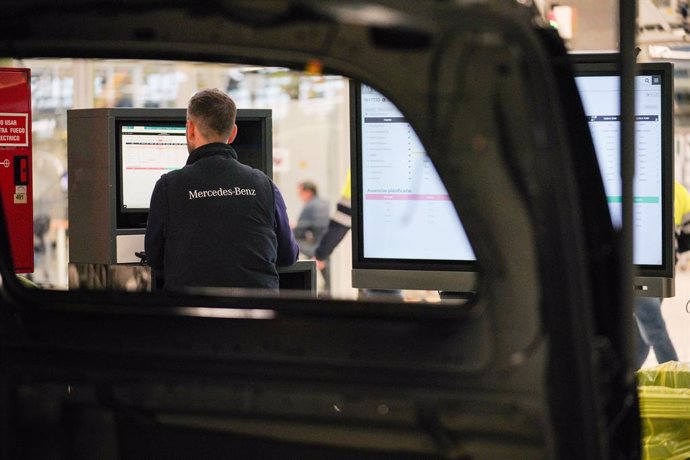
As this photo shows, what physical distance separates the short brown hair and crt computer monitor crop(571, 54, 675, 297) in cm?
147

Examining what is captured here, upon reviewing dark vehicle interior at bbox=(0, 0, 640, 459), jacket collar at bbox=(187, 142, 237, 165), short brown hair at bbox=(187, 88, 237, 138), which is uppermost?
short brown hair at bbox=(187, 88, 237, 138)

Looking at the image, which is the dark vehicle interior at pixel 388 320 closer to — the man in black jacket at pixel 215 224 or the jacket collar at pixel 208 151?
the man in black jacket at pixel 215 224

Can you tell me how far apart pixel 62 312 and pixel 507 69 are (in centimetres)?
77

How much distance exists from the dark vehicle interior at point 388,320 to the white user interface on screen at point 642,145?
193cm

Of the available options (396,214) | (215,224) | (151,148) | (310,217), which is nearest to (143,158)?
(151,148)

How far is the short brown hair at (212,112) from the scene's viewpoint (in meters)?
4.36

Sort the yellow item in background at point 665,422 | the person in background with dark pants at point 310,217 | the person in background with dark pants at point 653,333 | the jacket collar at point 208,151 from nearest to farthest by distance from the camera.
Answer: the yellow item in background at point 665,422 → the jacket collar at point 208,151 → the person in background with dark pants at point 653,333 → the person in background with dark pants at point 310,217

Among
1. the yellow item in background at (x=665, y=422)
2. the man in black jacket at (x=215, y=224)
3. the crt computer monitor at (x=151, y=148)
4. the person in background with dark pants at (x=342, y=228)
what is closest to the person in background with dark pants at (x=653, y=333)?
the person in background with dark pants at (x=342, y=228)

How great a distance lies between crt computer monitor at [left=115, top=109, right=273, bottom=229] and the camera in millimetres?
5230

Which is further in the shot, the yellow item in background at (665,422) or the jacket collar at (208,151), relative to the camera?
the jacket collar at (208,151)

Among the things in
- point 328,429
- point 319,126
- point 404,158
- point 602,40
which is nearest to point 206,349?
point 328,429

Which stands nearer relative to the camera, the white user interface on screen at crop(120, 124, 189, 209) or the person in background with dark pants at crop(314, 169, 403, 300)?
the person in background with dark pants at crop(314, 169, 403, 300)

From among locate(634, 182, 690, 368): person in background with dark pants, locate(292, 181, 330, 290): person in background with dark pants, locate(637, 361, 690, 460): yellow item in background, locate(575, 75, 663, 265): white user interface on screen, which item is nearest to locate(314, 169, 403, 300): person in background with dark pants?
locate(575, 75, 663, 265): white user interface on screen

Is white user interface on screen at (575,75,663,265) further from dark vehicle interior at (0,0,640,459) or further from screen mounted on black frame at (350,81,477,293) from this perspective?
dark vehicle interior at (0,0,640,459)
